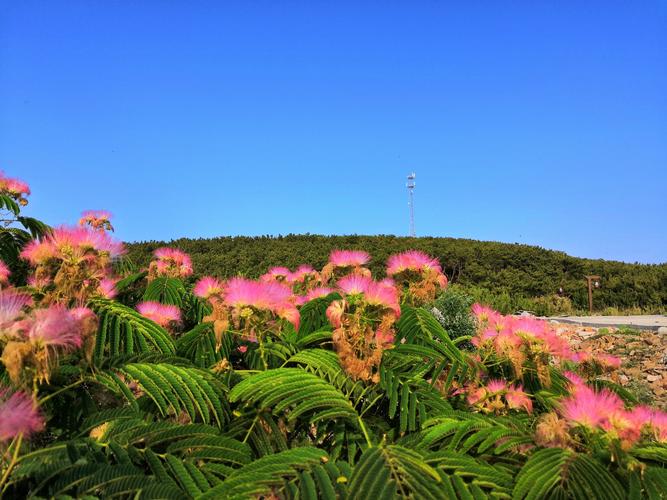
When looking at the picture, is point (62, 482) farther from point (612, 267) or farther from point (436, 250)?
point (612, 267)

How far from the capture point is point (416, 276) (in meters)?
2.70

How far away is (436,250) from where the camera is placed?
67.1 feet

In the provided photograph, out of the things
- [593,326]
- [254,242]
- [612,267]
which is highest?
[254,242]

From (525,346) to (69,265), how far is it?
1708 millimetres

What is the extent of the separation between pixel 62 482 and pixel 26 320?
0.36 meters

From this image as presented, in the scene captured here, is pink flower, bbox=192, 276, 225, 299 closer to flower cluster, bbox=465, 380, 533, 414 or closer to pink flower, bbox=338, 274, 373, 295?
pink flower, bbox=338, 274, 373, 295

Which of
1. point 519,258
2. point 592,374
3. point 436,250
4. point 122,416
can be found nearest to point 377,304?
point 122,416

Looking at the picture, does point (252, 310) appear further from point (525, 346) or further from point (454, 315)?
point (454, 315)

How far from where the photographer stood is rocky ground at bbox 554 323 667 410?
313 inches

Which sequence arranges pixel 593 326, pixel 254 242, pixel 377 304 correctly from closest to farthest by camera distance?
pixel 377 304 < pixel 593 326 < pixel 254 242

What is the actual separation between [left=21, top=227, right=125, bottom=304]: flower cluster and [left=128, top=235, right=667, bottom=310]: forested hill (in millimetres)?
16274

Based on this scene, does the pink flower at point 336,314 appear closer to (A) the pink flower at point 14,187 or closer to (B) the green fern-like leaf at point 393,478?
(B) the green fern-like leaf at point 393,478

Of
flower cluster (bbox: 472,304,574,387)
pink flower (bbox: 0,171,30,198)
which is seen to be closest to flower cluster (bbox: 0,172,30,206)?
pink flower (bbox: 0,171,30,198)

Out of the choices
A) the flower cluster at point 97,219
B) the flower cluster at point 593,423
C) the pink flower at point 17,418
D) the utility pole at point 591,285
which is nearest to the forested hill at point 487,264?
the utility pole at point 591,285
